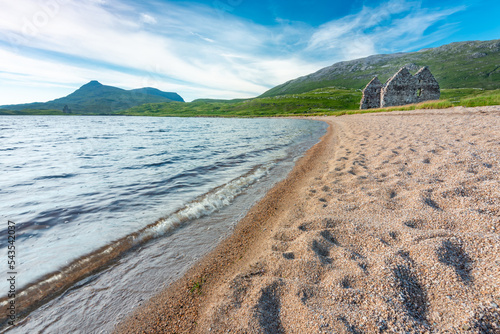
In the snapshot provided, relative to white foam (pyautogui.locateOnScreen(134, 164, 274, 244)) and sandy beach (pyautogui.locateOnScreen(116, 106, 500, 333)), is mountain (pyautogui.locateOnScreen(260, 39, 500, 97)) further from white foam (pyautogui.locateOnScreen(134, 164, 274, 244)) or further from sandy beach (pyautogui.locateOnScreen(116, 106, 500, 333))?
white foam (pyautogui.locateOnScreen(134, 164, 274, 244))

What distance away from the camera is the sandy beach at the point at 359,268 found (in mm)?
2496

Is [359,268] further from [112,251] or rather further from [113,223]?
[113,223]

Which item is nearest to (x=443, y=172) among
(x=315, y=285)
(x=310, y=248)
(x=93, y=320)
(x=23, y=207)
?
(x=310, y=248)

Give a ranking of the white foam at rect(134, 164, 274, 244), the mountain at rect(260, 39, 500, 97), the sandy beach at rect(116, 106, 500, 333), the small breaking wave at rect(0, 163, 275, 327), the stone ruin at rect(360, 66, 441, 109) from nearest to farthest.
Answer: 1. the sandy beach at rect(116, 106, 500, 333)
2. the small breaking wave at rect(0, 163, 275, 327)
3. the white foam at rect(134, 164, 274, 244)
4. the stone ruin at rect(360, 66, 441, 109)
5. the mountain at rect(260, 39, 500, 97)

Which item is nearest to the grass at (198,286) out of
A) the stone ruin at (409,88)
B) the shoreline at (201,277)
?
the shoreline at (201,277)

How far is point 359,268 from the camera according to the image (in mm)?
3289

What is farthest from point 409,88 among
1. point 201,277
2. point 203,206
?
point 201,277

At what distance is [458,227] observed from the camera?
12.8ft

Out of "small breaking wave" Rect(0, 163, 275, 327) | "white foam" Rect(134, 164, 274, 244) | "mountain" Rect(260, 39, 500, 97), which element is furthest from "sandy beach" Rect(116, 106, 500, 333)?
"mountain" Rect(260, 39, 500, 97)

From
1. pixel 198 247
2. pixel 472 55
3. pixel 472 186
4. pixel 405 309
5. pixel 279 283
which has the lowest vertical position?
pixel 198 247

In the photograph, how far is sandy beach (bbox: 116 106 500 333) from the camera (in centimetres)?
250

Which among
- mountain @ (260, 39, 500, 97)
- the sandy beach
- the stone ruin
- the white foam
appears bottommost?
the white foam

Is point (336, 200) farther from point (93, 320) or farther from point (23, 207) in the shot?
point (23, 207)

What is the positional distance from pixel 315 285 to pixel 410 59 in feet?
885
